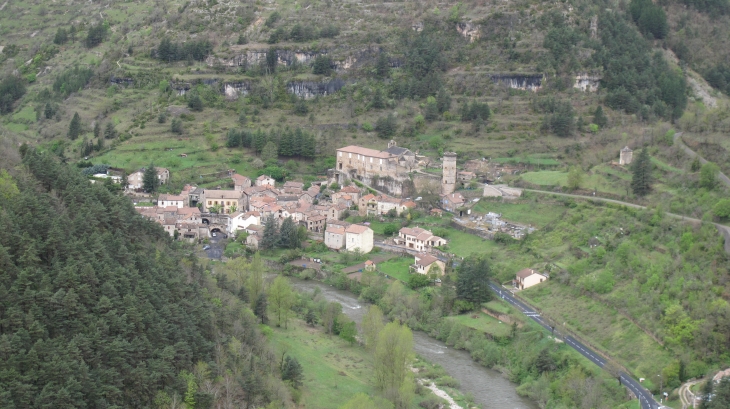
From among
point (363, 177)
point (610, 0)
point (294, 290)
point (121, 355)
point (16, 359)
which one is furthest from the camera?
point (610, 0)

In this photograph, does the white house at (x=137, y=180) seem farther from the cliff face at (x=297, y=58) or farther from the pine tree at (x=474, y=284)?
the pine tree at (x=474, y=284)

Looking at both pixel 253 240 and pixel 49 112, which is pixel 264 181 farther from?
pixel 49 112

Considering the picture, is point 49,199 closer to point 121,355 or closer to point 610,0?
point 121,355

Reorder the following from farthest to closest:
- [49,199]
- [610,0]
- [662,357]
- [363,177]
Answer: [610,0] → [363,177] → [662,357] → [49,199]

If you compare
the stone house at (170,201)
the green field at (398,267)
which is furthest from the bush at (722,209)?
the stone house at (170,201)

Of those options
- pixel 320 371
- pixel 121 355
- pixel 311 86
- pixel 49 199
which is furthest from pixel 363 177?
pixel 121 355

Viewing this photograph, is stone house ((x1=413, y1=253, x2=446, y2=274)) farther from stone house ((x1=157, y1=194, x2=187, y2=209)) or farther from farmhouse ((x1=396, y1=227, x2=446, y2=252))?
stone house ((x1=157, y1=194, x2=187, y2=209))
